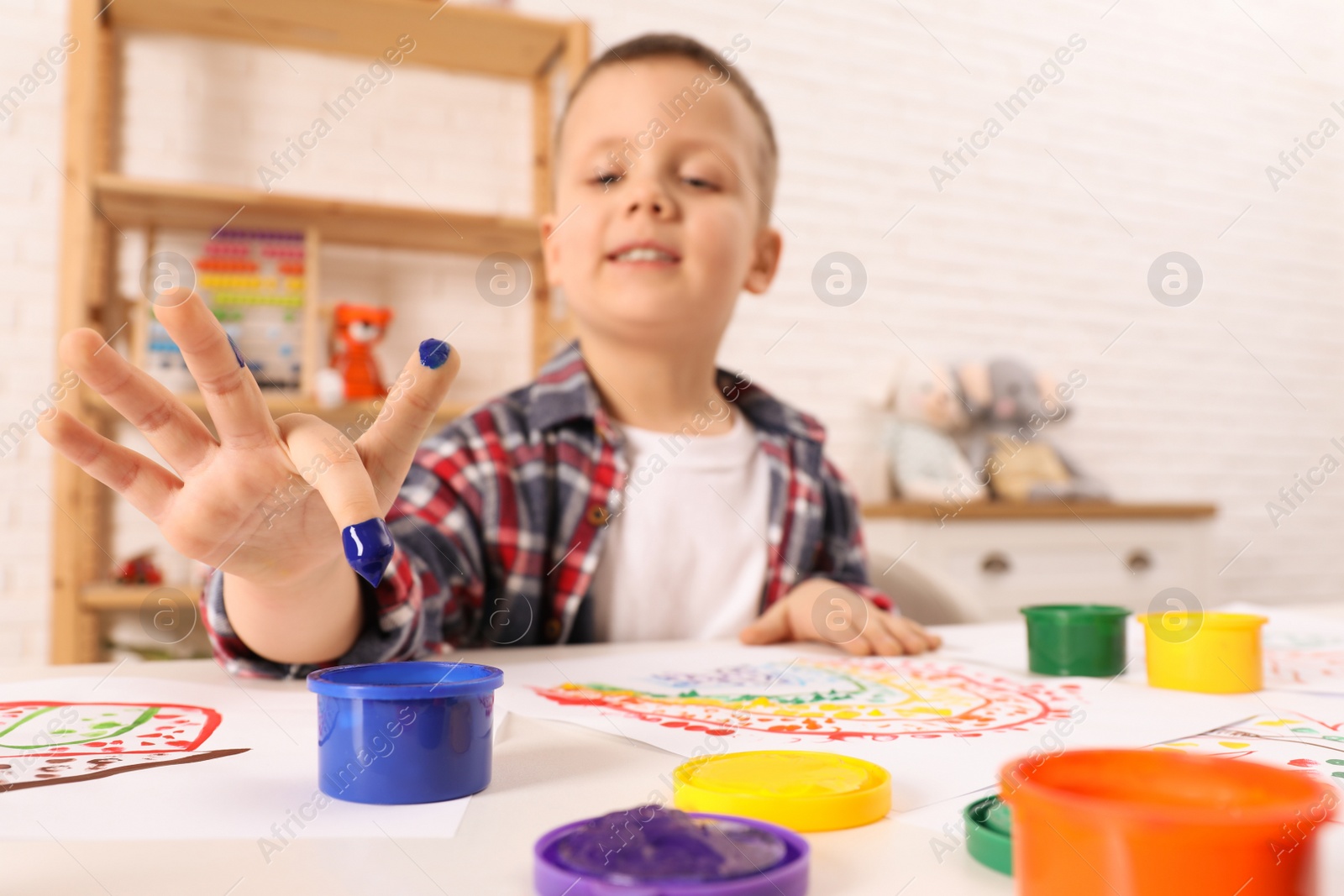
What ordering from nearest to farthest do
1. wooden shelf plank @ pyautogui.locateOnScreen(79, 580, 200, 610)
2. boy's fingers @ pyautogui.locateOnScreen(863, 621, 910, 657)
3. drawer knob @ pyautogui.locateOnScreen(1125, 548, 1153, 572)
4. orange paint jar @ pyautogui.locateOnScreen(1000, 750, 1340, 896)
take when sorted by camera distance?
orange paint jar @ pyautogui.locateOnScreen(1000, 750, 1340, 896) < boy's fingers @ pyautogui.locateOnScreen(863, 621, 910, 657) < wooden shelf plank @ pyautogui.locateOnScreen(79, 580, 200, 610) < drawer knob @ pyautogui.locateOnScreen(1125, 548, 1153, 572)

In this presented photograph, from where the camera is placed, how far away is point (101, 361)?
486mm

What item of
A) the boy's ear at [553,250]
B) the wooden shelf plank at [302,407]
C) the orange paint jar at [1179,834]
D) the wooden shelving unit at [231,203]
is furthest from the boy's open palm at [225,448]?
the wooden shelving unit at [231,203]

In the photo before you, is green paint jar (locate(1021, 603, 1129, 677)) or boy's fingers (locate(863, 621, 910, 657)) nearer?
green paint jar (locate(1021, 603, 1129, 677))

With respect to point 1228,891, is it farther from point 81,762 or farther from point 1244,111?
point 1244,111

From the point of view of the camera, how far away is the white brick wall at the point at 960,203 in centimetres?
209

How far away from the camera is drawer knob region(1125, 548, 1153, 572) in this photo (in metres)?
2.45

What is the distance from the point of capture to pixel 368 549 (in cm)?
39

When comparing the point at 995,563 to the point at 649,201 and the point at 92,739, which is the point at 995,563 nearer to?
the point at 649,201

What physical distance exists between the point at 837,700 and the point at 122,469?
1.44 ft

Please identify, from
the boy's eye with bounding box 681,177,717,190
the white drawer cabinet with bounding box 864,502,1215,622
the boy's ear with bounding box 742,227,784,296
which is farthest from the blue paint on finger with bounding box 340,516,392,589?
the white drawer cabinet with bounding box 864,502,1215,622

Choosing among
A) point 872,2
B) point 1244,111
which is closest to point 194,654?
point 872,2

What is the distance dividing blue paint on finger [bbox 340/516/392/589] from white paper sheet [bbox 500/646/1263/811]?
0.18 m

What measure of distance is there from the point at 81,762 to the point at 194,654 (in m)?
1.66

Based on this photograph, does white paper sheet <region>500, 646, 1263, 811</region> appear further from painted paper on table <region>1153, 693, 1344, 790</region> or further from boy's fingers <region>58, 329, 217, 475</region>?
boy's fingers <region>58, 329, 217, 475</region>
